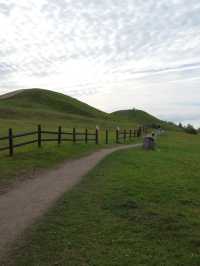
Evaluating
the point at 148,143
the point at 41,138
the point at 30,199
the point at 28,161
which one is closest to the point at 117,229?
the point at 30,199

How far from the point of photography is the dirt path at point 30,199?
601cm

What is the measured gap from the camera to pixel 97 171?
1284cm

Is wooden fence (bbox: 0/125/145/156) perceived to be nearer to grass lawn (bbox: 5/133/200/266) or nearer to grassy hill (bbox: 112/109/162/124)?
grass lawn (bbox: 5/133/200/266)

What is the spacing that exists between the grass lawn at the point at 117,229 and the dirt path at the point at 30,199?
0.91ft

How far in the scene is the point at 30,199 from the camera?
821 cm

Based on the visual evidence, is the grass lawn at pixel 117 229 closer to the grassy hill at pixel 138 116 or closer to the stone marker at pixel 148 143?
the stone marker at pixel 148 143

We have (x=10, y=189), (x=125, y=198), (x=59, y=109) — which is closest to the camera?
(x=125, y=198)

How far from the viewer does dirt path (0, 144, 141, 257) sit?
6.01 m

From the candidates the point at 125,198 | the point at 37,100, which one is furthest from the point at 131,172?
the point at 37,100

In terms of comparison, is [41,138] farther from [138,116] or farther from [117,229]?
[138,116]

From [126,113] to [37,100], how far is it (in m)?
55.1

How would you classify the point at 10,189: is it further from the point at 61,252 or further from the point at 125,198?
the point at 61,252

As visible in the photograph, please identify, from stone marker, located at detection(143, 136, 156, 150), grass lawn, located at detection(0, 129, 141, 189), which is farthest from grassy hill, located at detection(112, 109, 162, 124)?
grass lawn, located at detection(0, 129, 141, 189)

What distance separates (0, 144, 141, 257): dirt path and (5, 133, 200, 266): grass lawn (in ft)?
0.91
